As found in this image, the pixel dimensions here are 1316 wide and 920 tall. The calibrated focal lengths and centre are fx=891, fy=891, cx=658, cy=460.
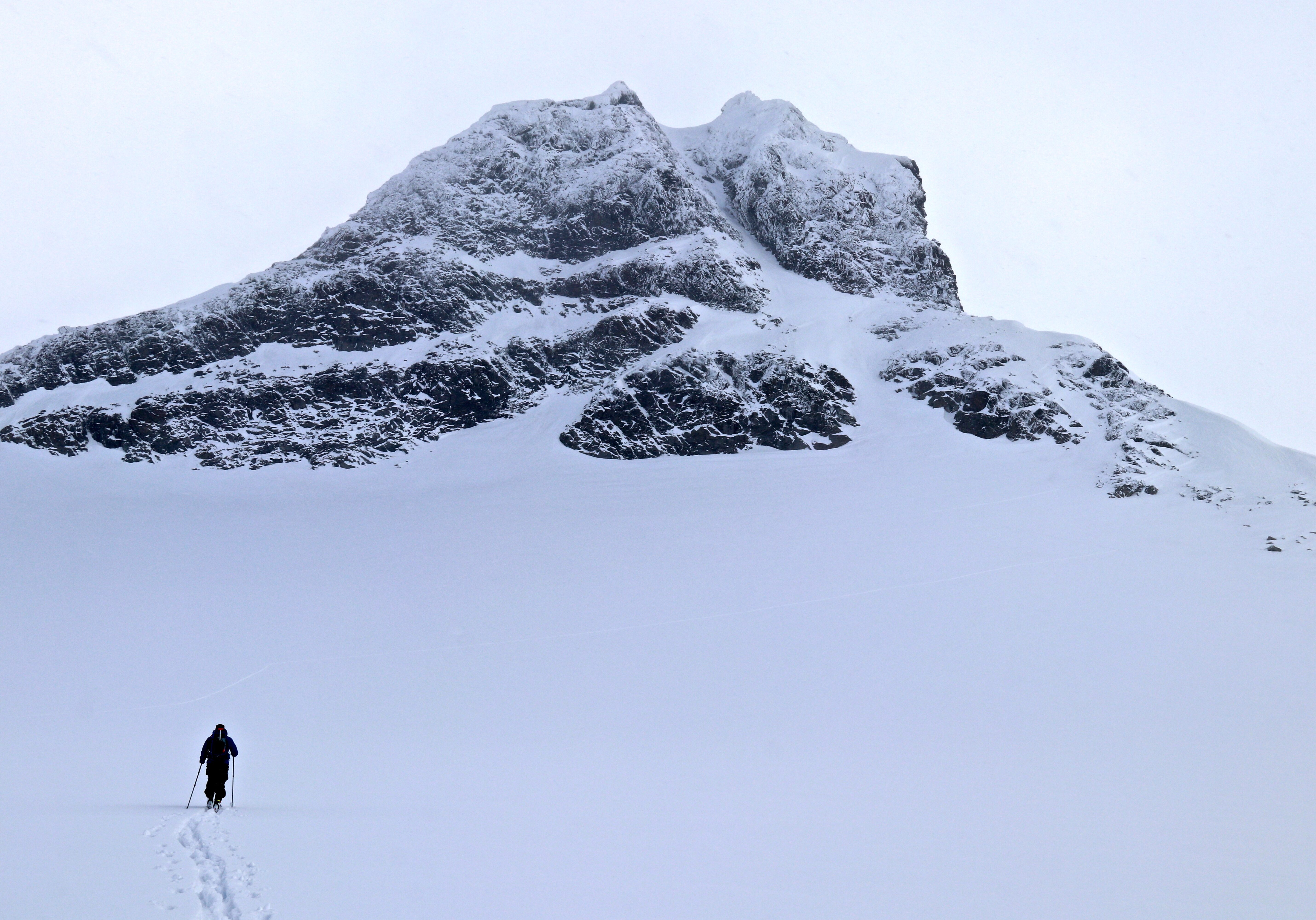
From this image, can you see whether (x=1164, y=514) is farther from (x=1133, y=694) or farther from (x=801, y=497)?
(x=1133, y=694)

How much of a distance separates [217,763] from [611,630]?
18112 mm

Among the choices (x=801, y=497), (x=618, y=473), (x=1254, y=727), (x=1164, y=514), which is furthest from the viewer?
(x=618, y=473)

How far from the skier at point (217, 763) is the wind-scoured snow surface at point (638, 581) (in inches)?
24.2

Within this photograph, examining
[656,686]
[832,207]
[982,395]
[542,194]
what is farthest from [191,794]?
[832,207]

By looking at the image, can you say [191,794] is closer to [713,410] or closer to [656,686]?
[656,686]

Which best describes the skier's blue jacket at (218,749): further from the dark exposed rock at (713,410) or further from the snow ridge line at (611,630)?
the dark exposed rock at (713,410)

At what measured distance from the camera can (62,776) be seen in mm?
15727

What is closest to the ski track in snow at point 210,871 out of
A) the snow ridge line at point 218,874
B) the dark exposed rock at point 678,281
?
the snow ridge line at point 218,874

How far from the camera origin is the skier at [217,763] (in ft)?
45.0

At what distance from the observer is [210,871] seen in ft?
31.3

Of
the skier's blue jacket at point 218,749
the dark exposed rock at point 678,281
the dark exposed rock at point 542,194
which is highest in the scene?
the dark exposed rock at point 542,194

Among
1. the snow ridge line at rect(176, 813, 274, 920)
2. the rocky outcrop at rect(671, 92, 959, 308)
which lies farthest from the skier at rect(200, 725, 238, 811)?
the rocky outcrop at rect(671, 92, 959, 308)

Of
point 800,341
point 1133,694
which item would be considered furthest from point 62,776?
point 800,341

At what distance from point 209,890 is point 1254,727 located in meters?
23.2
